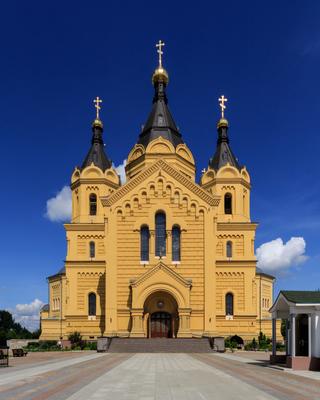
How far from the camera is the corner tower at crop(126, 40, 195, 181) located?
164 ft

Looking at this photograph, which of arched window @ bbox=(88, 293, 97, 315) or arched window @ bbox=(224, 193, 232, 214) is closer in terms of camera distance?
arched window @ bbox=(88, 293, 97, 315)

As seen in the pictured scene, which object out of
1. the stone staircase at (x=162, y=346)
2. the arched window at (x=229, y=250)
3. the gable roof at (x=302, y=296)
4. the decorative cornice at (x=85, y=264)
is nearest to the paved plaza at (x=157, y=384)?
the gable roof at (x=302, y=296)

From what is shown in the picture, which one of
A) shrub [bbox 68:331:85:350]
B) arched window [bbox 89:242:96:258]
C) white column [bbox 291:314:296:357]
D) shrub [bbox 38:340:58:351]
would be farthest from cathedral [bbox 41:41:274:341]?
white column [bbox 291:314:296:357]

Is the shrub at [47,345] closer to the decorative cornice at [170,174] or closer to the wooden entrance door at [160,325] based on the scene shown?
the wooden entrance door at [160,325]

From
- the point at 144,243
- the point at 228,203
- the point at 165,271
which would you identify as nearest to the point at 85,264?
the point at 144,243

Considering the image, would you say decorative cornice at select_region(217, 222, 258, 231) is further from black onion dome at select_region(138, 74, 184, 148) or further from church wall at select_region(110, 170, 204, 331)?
black onion dome at select_region(138, 74, 184, 148)

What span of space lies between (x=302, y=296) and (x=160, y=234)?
21.5m

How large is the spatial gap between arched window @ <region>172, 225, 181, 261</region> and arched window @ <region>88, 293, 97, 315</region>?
29.7 ft

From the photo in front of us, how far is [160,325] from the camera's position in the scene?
4416 cm

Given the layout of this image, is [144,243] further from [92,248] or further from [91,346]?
[91,346]

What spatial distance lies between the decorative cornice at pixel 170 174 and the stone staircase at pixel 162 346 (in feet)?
39.3

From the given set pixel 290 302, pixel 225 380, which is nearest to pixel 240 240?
pixel 290 302

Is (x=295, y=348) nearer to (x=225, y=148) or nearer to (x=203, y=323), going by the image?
(x=203, y=323)

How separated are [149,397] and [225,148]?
138 feet
